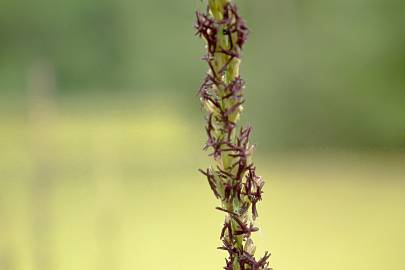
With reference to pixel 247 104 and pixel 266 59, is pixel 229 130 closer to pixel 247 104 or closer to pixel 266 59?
pixel 247 104

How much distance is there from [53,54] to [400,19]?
3.03 metres

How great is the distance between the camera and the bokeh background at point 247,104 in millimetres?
6000

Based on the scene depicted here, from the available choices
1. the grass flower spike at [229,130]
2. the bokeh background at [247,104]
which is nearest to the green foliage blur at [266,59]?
the bokeh background at [247,104]

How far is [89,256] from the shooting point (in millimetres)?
3908

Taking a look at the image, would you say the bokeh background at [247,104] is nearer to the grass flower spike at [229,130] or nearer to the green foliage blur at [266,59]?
the green foliage blur at [266,59]

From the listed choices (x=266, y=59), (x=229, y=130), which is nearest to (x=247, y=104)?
(x=266, y=59)

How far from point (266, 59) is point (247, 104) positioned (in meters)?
0.67

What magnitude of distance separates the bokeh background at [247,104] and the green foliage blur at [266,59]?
1 centimetres

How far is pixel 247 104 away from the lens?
23.3 feet

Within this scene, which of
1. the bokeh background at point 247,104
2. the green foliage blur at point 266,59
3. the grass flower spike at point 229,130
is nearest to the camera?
the grass flower spike at point 229,130

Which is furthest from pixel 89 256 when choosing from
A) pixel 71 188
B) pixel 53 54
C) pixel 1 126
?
pixel 53 54

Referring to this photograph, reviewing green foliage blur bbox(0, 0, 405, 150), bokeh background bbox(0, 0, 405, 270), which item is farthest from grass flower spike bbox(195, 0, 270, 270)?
green foliage blur bbox(0, 0, 405, 150)

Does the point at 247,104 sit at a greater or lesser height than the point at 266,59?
lesser

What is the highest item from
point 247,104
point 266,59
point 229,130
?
point 266,59
